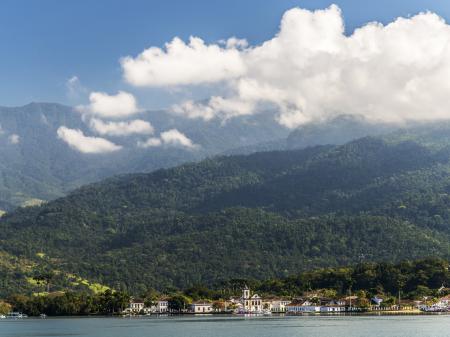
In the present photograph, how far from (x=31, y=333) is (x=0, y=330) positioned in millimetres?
17647

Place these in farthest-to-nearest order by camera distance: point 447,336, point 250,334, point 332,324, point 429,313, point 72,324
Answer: point 429,313 → point 72,324 → point 332,324 → point 250,334 → point 447,336

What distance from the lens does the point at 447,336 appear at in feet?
408

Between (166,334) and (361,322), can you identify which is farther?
(361,322)

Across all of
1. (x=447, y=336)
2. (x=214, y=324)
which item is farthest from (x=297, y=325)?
(x=447, y=336)

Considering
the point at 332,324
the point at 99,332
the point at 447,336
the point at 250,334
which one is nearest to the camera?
the point at 447,336

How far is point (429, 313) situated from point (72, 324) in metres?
81.2

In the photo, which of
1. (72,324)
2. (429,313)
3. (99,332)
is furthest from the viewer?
(429,313)

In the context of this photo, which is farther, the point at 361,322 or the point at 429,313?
the point at 429,313

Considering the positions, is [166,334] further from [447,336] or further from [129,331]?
[447,336]

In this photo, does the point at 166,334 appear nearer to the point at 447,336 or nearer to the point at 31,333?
the point at 31,333

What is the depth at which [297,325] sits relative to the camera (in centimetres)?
16338

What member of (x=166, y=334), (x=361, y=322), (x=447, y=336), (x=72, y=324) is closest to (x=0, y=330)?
(x=72, y=324)

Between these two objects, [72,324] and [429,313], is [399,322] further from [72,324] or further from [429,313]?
[72,324]

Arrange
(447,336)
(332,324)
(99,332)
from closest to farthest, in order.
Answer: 1. (447,336)
2. (99,332)
3. (332,324)
